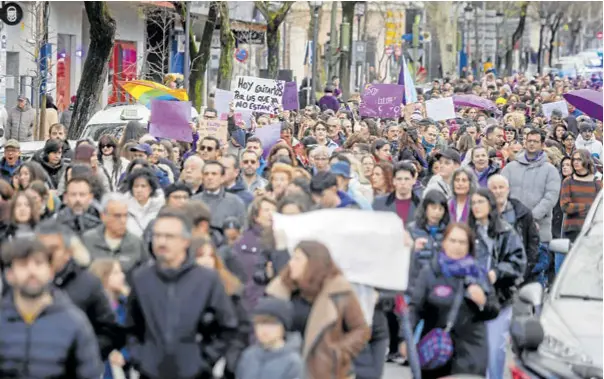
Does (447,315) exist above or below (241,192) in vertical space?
below

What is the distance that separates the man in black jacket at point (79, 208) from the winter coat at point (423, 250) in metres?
2.17

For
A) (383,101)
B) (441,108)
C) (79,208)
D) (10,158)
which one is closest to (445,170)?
(10,158)

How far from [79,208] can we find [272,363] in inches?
135

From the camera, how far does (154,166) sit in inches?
603

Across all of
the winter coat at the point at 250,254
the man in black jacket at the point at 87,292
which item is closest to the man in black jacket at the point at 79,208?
the winter coat at the point at 250,254

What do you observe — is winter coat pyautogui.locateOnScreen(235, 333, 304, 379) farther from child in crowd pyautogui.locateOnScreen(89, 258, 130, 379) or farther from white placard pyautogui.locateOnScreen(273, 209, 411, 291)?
white placard pyautogui.locateOnScreen(273, 209, 411, 291)

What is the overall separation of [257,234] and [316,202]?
703mm

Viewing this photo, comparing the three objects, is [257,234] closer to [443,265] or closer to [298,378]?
[443,265]

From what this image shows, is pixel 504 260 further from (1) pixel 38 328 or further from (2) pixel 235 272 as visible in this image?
(1) pixel 38 328

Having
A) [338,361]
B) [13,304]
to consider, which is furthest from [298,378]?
[13,304]

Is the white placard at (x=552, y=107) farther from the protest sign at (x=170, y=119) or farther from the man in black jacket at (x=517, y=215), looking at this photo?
the man in black jacket at (x=517, y=215)

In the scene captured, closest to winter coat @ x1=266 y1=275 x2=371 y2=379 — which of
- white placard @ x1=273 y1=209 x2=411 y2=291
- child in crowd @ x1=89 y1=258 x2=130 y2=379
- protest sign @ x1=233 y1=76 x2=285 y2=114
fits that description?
white placard @ x1=273 y1=209 x2=411 y2=291

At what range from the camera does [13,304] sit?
25.8 ft

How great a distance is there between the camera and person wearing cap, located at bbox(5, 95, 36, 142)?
85.7ft
